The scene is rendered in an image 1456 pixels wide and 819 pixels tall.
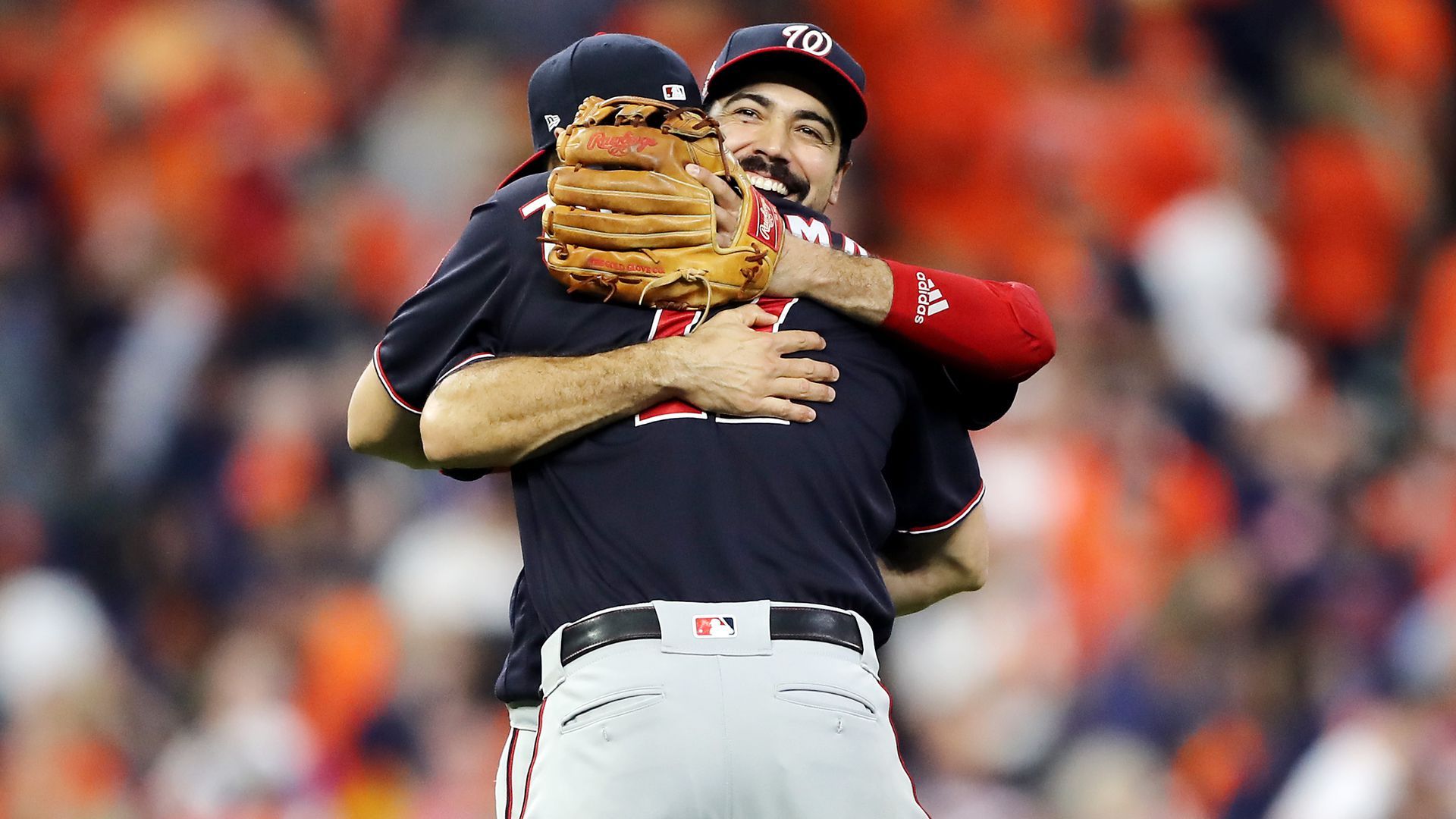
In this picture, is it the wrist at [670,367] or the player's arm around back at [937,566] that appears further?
the player's arm around back at [937,566]

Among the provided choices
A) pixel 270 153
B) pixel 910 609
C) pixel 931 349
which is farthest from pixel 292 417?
pixel 931 349

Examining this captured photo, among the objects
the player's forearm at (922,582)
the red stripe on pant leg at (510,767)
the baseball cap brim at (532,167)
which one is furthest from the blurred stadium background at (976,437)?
the baseball cap brim at (532,167)

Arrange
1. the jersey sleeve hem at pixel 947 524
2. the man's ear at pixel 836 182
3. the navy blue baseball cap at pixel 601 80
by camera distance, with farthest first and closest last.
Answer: the man's ear at pixel 836 182
the jersey sleeve hem at pixel 947 524
the navy blue baseball cap at pixel 601 80

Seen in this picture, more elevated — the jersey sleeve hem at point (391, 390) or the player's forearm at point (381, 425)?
the jersey sleeve hem at point (391, 390)

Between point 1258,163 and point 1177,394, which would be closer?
point 1177,394

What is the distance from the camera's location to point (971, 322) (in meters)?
2.03

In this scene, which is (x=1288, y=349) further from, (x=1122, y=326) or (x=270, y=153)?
(x=270, y=153)

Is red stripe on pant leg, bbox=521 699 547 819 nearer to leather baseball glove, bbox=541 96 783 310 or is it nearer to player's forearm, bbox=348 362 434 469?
player's forearm, bbox=348 362 434 469

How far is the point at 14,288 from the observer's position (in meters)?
5.37

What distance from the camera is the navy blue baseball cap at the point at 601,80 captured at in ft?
6.70

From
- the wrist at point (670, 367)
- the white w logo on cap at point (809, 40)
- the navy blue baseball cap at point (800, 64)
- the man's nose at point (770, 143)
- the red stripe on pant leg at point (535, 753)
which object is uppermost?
the white w logo on cap at point (809, 40)

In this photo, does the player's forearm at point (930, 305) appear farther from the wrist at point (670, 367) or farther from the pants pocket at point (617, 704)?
the pants pocket at point (617, 704)

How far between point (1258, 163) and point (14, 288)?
4.17 m

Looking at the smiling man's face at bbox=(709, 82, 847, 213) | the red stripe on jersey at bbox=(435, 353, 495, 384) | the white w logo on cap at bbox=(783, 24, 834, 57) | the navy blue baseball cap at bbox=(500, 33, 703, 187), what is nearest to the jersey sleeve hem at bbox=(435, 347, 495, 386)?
the red stripe on jersey at bbox=(435, 353, 495, 384)
